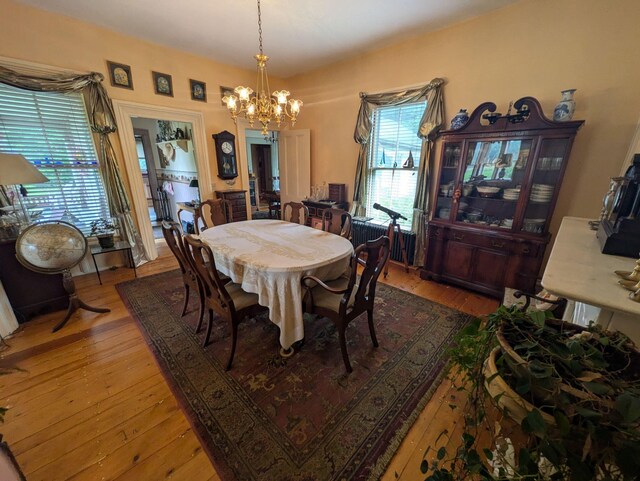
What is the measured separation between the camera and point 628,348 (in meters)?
0.62

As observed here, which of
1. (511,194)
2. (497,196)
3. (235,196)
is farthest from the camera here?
(235,196)

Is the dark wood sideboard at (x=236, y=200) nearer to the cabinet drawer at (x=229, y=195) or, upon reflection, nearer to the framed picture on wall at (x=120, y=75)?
the cabinet drawer at (x=229, y=195)

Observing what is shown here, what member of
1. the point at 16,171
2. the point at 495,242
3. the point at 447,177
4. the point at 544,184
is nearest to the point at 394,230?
the point at 447,177

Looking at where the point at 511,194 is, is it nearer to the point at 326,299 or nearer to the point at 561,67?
the point at 561,67

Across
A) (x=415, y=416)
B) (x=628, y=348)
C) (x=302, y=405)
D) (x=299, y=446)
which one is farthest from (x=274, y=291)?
(x=628, y=348)

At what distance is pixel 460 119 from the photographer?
2721 mm

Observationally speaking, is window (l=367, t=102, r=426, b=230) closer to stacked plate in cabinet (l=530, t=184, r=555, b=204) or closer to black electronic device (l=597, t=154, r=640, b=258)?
stacked plate in cabinet (l=530, t=184, r=555, b=204)

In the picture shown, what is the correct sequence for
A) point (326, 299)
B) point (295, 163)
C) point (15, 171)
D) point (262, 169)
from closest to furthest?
point (326, 299), point (15, 171), point (295, 163), point (262, 169)

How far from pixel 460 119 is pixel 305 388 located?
3007 millimetres

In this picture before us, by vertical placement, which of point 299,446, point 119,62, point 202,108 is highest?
point 119,62

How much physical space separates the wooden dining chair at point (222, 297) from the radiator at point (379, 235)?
7.15 feet

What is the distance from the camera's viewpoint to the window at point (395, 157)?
3393mm

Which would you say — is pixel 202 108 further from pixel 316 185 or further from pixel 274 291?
pixel 274 291

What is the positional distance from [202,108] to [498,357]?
4.66 metres
